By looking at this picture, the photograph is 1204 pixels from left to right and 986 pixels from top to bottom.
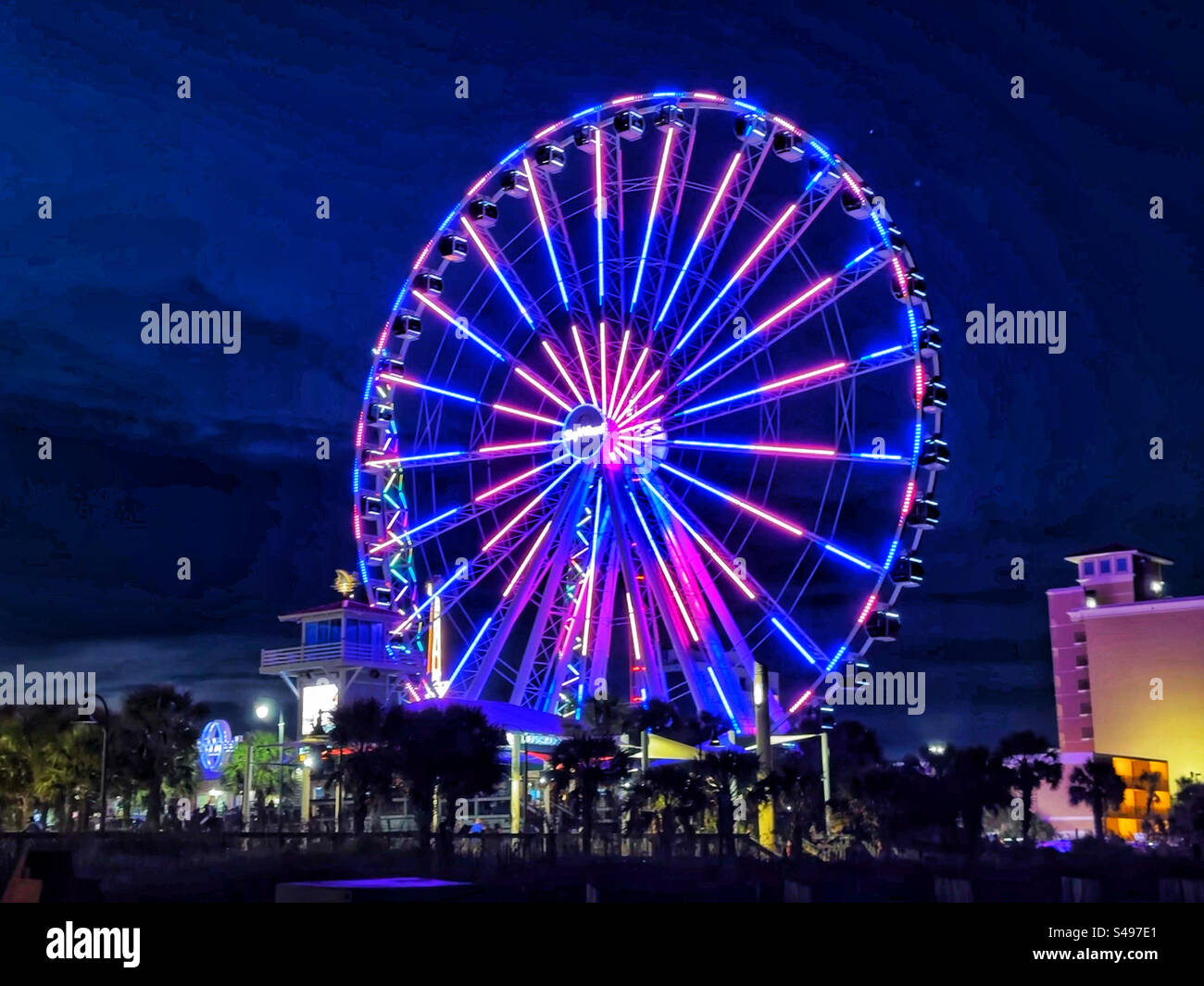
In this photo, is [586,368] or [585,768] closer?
[586,368]

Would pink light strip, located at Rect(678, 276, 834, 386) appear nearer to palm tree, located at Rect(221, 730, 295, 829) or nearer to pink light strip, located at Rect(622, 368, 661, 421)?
pink light strip, located at Rect(622, 368, 661, 421)

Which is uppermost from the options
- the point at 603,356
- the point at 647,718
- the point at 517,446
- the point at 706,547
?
the point at 603,356

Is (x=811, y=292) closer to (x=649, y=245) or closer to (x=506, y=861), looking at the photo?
(x=649, y=245)

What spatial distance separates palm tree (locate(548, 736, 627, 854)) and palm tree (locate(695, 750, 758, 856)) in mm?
2979

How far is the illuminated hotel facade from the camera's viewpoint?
95188 millimetres

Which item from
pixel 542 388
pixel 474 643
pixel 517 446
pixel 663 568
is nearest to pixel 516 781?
pixel 474 643

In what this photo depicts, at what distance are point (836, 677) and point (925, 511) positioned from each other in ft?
20.1

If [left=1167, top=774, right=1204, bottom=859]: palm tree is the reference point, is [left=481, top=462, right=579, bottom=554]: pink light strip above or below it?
above

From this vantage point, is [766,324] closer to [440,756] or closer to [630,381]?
[630,381]

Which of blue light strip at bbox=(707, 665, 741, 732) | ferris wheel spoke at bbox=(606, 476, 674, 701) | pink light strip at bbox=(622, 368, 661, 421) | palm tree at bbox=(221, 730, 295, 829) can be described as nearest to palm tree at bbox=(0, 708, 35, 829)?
palm tree at bbox=(221, 730, 295, 829)

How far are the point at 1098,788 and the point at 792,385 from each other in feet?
106

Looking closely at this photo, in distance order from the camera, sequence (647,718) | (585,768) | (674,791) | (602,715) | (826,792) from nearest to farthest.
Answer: (585,768) → (674,791) → (647,718) → (602,715) → (826,792)

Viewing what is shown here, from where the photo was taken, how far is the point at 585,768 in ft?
169
